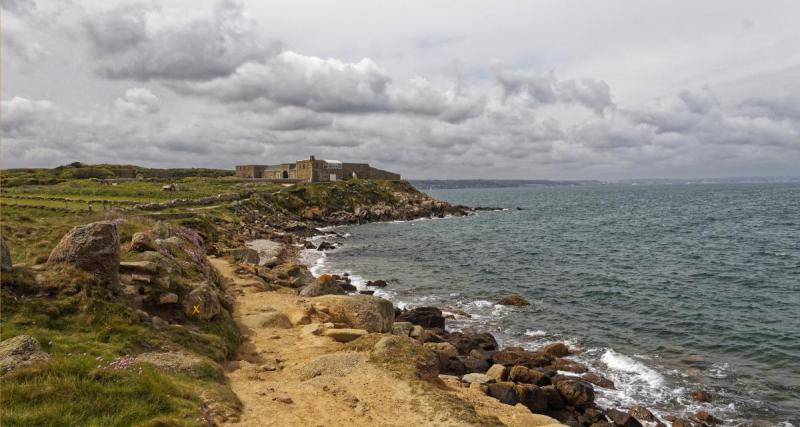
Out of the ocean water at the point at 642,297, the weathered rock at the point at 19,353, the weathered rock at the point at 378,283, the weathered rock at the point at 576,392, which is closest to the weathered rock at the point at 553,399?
the weathered rock at the point at 576,392

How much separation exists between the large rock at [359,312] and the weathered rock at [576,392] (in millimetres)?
8358

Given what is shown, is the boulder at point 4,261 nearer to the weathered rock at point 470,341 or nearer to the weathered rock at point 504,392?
the weathered rock at point 504,392

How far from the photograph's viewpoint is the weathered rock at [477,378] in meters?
19.0

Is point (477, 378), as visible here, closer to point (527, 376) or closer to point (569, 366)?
point (527, 376)

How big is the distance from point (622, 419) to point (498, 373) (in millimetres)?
4795

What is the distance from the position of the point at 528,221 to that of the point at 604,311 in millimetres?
70854

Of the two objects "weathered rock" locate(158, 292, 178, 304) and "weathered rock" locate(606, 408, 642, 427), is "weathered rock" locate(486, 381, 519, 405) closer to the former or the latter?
"weathered rock" locate(606, 408, 642, 427)

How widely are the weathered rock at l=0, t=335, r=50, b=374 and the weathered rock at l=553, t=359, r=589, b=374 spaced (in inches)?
779

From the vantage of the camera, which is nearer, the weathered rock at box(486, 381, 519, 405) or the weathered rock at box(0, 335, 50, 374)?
the weathered rock at box(0, 335, 50, 374)

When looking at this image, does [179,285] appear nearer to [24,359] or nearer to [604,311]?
[24,359]

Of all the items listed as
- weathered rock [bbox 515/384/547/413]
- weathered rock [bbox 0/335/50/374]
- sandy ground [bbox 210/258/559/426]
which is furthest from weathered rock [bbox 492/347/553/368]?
weathered rock [bbox 0/335/50/374]

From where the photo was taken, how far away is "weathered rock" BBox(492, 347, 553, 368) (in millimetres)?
22500

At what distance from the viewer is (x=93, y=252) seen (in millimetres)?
15891

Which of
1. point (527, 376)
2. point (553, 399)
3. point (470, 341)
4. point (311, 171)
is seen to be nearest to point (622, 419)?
point (553, 399)
